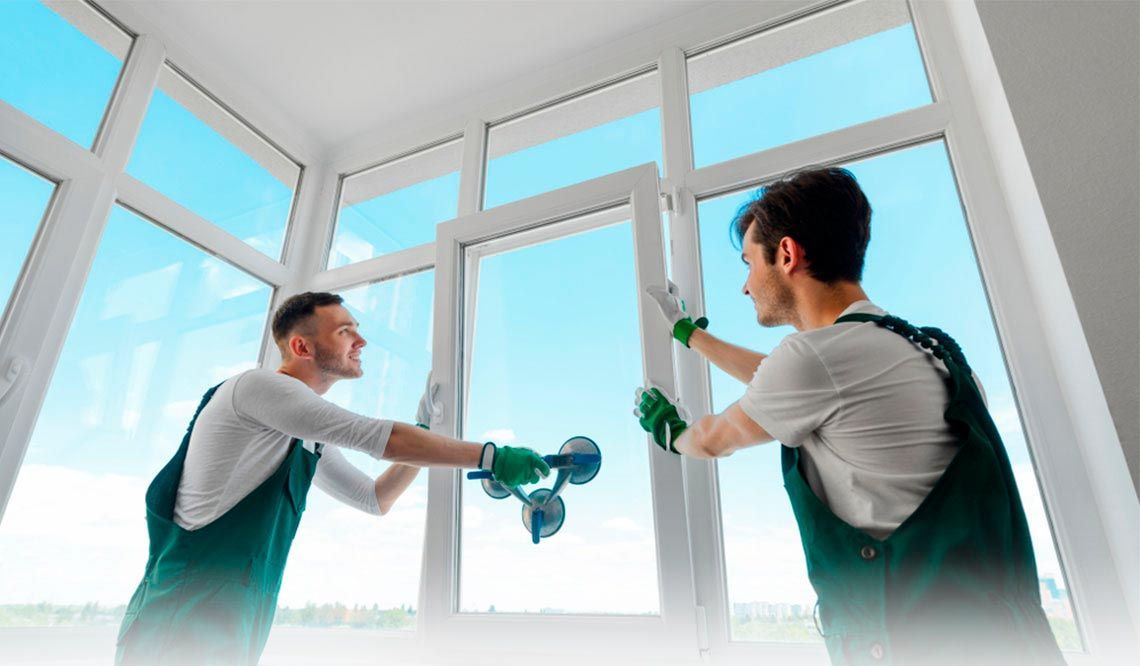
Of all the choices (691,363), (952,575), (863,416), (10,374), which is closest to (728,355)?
(691,363)

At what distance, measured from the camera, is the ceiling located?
2215 mm

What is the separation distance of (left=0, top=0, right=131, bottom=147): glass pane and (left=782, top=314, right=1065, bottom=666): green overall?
8.03ft

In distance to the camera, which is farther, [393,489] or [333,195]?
[333,195]

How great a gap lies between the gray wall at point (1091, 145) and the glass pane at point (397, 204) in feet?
5.96

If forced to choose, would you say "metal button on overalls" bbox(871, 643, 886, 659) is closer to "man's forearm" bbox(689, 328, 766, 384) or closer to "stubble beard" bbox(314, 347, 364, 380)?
"man's forearm" bbox(689, 328, 766, 384)

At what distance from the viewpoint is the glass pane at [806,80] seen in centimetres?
187

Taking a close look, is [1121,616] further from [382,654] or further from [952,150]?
[382,654]

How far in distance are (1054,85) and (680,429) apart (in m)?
1.13

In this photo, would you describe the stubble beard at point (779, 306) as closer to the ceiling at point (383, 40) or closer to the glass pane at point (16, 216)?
the ceiling at point (383, 40)

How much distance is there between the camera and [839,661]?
98 centimetres

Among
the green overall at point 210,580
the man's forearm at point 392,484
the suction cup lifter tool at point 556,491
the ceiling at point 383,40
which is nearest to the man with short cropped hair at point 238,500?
the green overall at point 210,580

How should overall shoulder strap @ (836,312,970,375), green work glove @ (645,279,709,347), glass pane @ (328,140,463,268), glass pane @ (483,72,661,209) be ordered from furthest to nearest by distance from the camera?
glass pane @ (328,140,463,268), glass pane @ (483,72,661,209), green work glove @ (645,279,709,347), overall shoulder strap @ (836,312,970,375)

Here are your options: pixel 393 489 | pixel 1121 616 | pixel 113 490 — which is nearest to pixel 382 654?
pixel 393 489

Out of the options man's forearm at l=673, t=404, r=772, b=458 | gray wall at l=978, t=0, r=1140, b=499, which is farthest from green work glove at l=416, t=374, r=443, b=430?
gray wall at l=978, t=0, r=1140, b=499
